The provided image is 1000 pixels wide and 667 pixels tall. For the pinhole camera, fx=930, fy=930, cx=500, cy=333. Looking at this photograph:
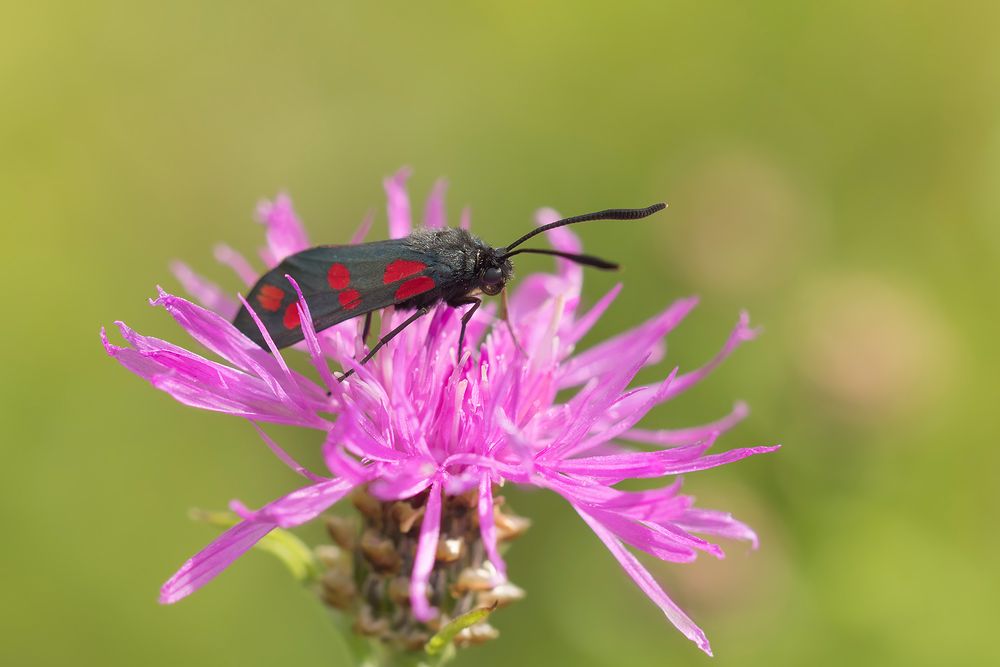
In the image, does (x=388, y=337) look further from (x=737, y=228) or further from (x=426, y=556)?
(x=737, y=228)

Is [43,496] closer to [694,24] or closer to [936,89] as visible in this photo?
[694,24]

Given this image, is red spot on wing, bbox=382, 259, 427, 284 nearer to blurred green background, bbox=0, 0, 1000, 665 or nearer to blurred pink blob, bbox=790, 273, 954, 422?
blurred green background, bbox=0, 0, 1000, 665

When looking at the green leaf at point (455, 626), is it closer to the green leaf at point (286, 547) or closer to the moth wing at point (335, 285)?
the green leaf at point (286, 547)

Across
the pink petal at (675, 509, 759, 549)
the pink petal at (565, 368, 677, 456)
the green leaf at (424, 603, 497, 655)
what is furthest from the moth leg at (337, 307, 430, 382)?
the pink petal at (675, 509, 759, 549)

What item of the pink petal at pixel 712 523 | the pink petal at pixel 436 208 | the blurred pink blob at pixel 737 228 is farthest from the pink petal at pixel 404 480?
the blurred pink blob at pixel 737 228

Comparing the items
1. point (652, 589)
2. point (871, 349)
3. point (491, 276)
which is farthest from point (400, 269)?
point (871, 349)

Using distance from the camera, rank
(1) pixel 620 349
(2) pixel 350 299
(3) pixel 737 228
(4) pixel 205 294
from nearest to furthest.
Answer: (2) pixel 350 299 < (4) pixel 205 294 < (1) pixel 620 349 < (3) pixel 737 228
